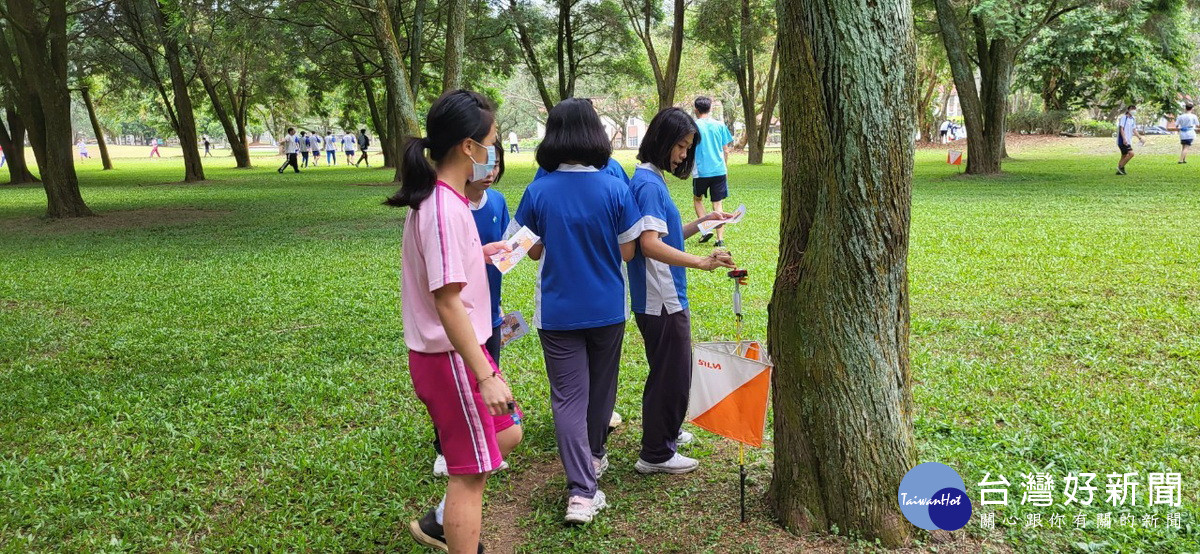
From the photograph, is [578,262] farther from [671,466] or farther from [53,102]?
[53,102]

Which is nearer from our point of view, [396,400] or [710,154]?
[396,400]

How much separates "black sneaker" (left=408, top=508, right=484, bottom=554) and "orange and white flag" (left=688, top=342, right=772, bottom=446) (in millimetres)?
958

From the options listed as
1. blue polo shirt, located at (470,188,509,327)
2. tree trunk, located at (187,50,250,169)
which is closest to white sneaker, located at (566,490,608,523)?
blue polo shirt, located at (470,188,509,327)

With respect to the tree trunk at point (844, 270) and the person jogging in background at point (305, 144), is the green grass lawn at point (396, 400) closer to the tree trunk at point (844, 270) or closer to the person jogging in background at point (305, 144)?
the tree trunk at point (844, 270)

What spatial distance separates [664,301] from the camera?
11.5ft

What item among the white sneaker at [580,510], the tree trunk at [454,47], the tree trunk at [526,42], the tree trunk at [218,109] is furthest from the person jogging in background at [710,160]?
the tree trunk at [218,109]

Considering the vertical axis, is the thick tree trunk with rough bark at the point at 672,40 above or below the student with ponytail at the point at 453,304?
above

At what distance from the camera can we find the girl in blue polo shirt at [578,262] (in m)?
3.20

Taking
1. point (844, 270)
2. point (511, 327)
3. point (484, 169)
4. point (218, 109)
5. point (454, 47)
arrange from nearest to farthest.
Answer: point (844, 270), point (484, 169), point (511, 327), point (454, 47), point (218, 109)

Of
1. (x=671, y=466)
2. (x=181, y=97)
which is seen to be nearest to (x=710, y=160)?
(x=671, y=466)

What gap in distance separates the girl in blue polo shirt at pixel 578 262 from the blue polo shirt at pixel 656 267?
10 cm

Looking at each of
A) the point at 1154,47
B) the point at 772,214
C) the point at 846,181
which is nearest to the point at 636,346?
the point at 846,181

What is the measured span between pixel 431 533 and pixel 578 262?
1.10 metres

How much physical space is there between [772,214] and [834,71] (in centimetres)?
990
